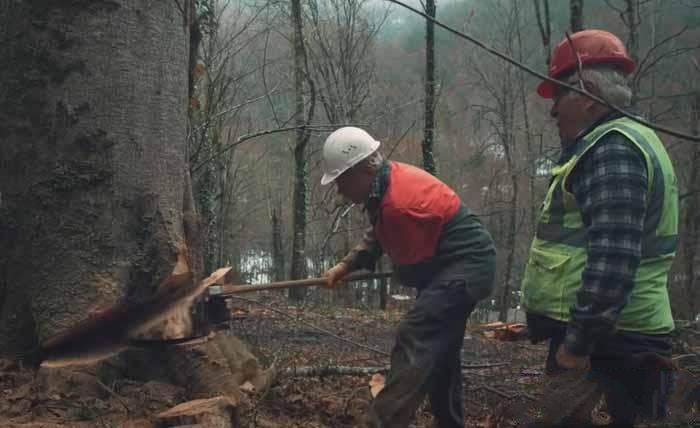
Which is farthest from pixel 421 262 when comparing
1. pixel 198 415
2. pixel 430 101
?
pixel 430 101

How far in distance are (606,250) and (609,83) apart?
0.71 m

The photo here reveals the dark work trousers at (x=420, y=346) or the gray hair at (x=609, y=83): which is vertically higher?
the gray hair at (x=609, y=83)

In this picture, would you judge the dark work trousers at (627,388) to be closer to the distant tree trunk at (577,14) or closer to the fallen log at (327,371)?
the fallen log at (327,371)

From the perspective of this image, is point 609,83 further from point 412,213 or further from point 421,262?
point 421,262

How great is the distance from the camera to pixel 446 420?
3.46 m

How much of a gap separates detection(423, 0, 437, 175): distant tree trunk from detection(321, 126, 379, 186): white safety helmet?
7.85 meters

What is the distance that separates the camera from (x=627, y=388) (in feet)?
7.84

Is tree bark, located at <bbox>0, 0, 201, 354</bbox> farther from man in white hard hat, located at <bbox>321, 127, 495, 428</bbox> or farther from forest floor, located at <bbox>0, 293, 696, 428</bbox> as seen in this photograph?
man in white hard hat, located at <bbox>321, 127, 495, 428</bbox>

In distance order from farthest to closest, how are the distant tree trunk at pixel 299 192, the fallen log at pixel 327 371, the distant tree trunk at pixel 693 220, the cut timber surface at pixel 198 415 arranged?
the distant tree trunk at pixel 693 220
the distant tree trunk at pixel 299 192
the fallen log at pixel 327 371
the cut timber surface at pixel 198 415

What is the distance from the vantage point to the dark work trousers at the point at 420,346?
9.88 ft

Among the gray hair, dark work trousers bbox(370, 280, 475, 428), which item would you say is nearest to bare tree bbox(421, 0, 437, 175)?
dark work trousers bbox(370, 280, 475, 428)

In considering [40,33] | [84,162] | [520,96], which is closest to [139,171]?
[84,162]

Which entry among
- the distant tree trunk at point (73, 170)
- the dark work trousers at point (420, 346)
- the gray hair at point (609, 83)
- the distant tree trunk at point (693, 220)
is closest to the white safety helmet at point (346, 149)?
the dark work trousers at point (420, 346)

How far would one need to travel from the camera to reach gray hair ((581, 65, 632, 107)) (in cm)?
246
